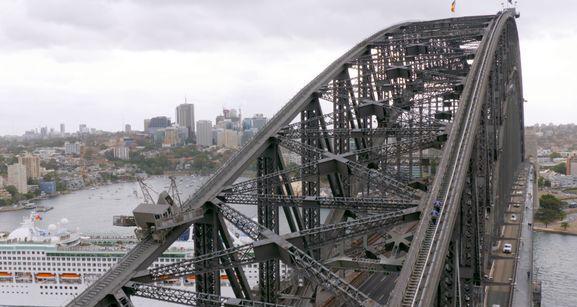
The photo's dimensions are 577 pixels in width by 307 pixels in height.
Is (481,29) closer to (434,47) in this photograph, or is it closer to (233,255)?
(434,47)

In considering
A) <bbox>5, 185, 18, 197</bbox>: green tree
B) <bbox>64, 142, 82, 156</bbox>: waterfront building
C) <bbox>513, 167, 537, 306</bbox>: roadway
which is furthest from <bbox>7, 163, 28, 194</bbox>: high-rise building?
<bbox>513, 167, 537, 306</bbox>: roadway

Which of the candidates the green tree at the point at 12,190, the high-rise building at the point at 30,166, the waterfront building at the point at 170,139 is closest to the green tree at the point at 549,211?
the green tree at the point at 12,190

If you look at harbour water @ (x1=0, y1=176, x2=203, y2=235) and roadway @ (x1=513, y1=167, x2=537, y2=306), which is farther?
harbour water @ (x1=0, y1=176, x2=203, y2=235)

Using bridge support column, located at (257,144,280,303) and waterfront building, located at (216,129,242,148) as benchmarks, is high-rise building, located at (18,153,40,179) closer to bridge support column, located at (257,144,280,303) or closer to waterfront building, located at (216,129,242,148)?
waterfront building, located at (216,129,242,148)

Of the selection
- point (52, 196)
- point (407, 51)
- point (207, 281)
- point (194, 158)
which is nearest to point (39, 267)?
point (407, 51)

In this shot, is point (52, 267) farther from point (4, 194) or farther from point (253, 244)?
point (4, 194)

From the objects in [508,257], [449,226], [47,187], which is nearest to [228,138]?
[47,187]

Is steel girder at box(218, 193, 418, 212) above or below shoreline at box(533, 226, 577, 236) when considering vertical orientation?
above
